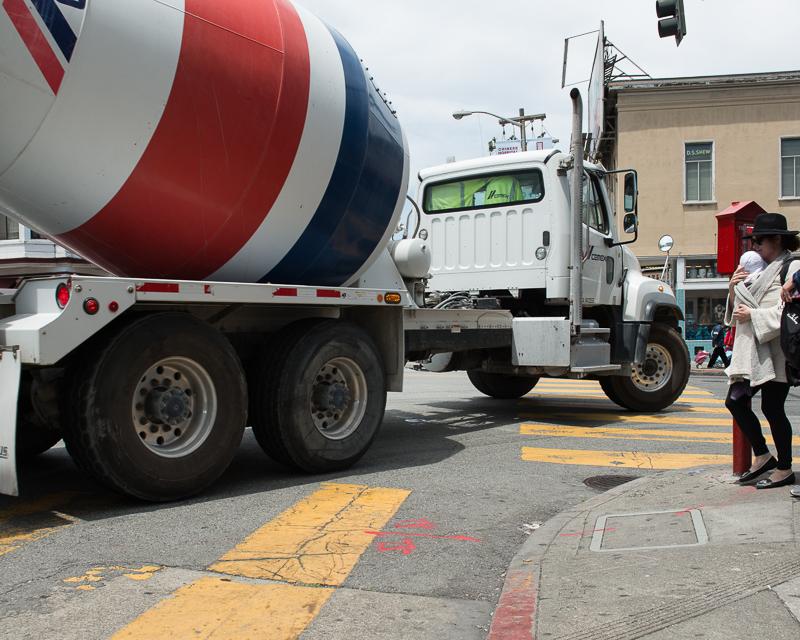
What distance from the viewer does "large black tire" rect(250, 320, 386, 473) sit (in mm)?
5805

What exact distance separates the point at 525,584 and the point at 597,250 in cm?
657

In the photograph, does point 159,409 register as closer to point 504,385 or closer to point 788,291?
point 788,291

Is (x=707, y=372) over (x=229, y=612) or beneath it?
beneath

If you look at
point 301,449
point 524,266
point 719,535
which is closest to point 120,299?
point 301,449

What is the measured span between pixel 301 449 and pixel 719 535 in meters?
3.00


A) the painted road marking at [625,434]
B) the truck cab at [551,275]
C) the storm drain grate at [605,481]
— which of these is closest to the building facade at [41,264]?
the storm drain grate at [605,481]

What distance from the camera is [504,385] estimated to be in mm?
11562

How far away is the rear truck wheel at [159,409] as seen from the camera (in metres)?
4.65

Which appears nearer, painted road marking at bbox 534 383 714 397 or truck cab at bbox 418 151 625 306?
truck cab at bbox 418 151 625 306

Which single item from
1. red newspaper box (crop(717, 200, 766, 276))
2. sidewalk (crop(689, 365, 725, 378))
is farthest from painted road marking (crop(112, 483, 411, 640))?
sidewalk (crop(689, 365, 725, 378))

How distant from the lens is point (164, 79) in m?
4.86

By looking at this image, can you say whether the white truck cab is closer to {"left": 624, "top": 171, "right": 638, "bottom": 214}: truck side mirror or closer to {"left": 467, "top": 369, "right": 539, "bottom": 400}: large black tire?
{"left": 624, "top": 171, "right": 638, "bottom": 214}: truck side mirror

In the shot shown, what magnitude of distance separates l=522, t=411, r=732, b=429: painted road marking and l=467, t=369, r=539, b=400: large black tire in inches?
51.5

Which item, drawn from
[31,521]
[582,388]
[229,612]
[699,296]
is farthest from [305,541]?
[699,296]
